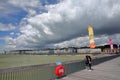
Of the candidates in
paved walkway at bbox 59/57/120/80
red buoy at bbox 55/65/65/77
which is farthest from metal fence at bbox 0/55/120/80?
paved walkway at bbox 59/57/120/80

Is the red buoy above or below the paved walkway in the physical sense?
above

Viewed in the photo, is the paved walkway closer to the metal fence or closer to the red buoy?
the red buoy

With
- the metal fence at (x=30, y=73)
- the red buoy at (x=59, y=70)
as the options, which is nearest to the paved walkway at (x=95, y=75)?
the red buoy at (x=59, y=70)

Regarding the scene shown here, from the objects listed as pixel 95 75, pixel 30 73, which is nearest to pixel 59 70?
pixel 30 73

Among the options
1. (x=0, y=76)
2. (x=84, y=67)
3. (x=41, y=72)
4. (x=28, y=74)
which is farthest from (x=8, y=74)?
(x=84, y=67)

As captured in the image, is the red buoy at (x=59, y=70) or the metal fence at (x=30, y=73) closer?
the metal fence at (x=30, y=73)

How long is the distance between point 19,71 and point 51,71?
12.0ft

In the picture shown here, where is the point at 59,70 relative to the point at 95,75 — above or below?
above

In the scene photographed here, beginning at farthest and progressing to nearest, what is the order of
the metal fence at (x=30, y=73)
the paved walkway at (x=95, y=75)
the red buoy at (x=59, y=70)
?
the paved walkway at (x=95, y=75) → the red buoy at (x=59, y=70) → the metal fence at (x=30, y=73)

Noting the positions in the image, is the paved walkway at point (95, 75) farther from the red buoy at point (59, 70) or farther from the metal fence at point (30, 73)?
the metal fence at point (30, 73)

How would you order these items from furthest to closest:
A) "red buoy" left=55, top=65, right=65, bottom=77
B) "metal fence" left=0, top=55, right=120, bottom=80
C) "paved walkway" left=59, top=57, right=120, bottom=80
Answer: "paved walkway" left=59, top=57, right=120, bottom=80 < "red buoy" left=55, top=65, right=65, bottom=77 < "metal fence" left=0, top=55, right=120, bottom=80

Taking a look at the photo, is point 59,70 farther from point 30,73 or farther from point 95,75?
point 95,75

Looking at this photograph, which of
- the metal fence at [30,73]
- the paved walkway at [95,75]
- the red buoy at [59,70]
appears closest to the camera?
the metal fence at [30,73]

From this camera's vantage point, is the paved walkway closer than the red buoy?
No
